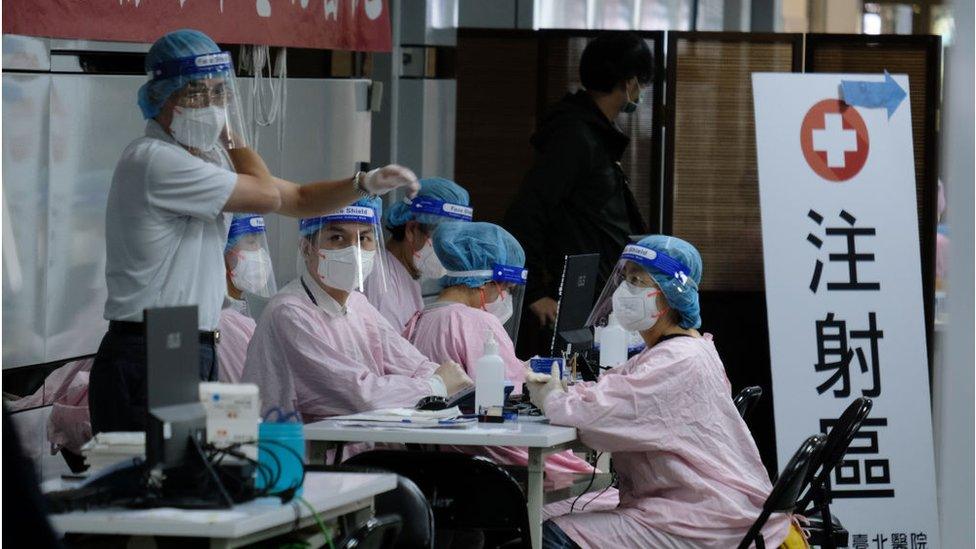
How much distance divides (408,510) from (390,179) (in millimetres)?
865

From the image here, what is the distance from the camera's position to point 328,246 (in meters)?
4.09

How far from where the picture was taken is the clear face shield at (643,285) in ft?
12.9

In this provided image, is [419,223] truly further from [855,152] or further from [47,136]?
[855,152]

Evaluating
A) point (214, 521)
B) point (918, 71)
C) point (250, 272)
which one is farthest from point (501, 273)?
point (918, 71)

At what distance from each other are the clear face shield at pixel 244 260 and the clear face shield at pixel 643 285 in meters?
1.12

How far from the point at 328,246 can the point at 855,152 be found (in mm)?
2877

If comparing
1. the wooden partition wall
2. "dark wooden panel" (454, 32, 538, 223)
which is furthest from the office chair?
"dark wooden panel" (454, 32, 538, 223)

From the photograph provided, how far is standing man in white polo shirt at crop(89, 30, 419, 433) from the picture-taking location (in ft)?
10.9

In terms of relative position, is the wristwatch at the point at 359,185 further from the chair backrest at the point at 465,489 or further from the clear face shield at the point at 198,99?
the chair backrest at the point at 465,489

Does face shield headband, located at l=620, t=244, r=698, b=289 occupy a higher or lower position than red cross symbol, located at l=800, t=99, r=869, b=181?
lower

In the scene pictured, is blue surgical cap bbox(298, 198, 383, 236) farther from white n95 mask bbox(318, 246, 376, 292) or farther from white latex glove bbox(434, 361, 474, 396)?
white latex glove bbox(434, 361, 474, 396)

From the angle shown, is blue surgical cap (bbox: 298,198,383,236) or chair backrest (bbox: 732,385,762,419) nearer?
blue surgical cap (bbox: 298,198,383,236)

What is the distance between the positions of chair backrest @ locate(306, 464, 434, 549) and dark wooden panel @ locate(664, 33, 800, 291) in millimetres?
4183

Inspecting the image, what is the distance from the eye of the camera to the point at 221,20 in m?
4.65
